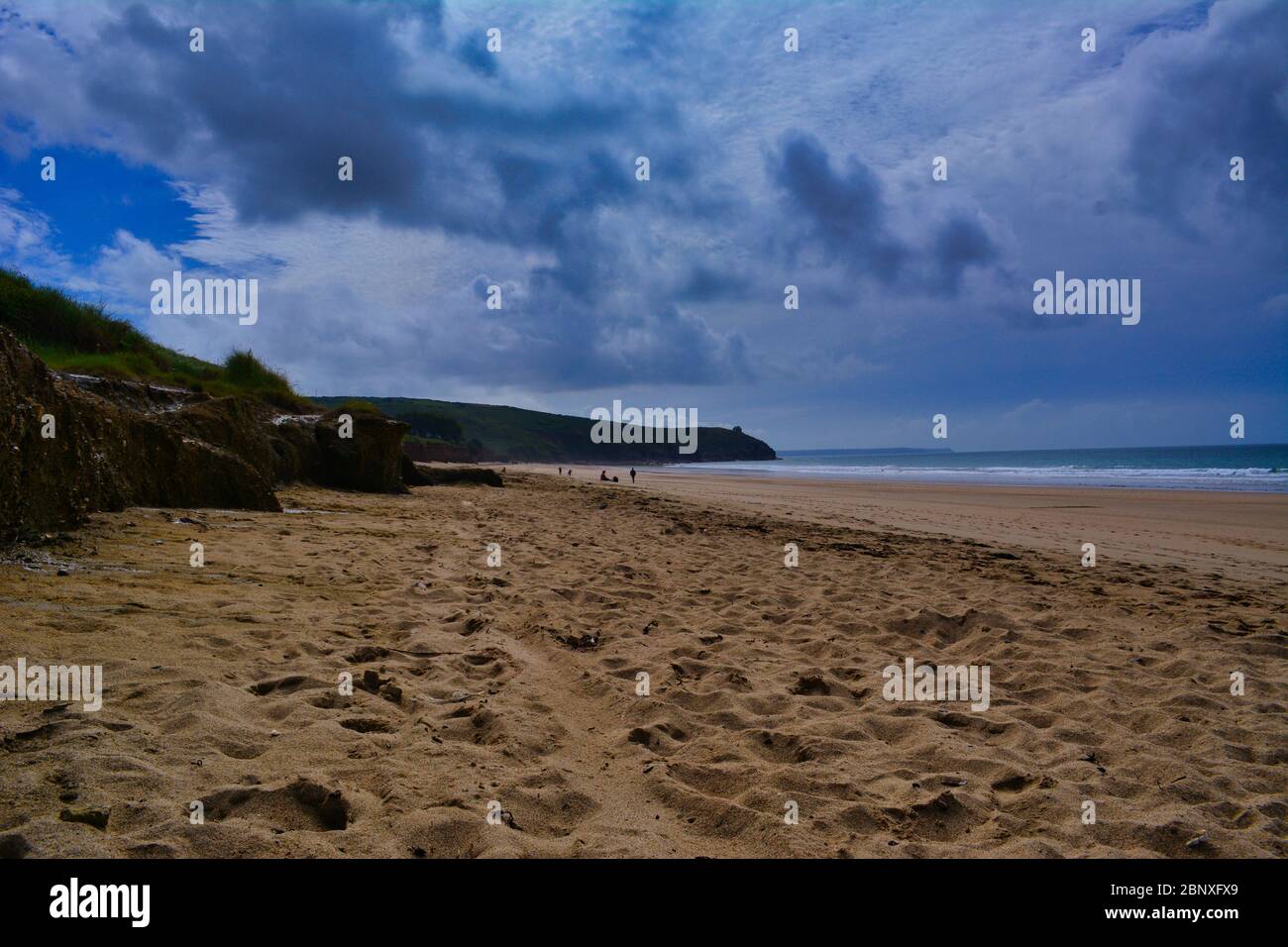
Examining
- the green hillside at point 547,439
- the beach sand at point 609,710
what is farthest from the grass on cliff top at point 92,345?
the green hillside at point 547,439

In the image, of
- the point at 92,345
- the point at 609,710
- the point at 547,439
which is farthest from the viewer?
the point at 547,439

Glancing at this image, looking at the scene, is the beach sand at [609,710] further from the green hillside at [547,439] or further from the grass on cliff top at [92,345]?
the green hillside at [547,439]

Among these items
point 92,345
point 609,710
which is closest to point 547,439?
point 92,345

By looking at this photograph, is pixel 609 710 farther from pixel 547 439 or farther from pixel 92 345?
pixel 547 439

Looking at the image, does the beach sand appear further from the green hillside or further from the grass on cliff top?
the green hillside

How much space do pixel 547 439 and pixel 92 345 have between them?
93468 millimetres

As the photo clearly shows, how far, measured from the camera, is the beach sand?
251 centimetres

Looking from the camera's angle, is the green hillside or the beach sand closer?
the beach sand

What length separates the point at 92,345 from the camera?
13.2 meters

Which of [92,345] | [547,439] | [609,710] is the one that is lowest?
[609,710]

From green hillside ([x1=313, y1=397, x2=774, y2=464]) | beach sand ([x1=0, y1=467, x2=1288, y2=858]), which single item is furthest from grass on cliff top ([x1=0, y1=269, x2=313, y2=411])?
green hillside ([x1=313, y1=397, x2=774, y2=464])

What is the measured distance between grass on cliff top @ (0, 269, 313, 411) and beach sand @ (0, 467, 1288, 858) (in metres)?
6.18

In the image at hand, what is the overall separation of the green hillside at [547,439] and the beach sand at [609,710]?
7257cm
